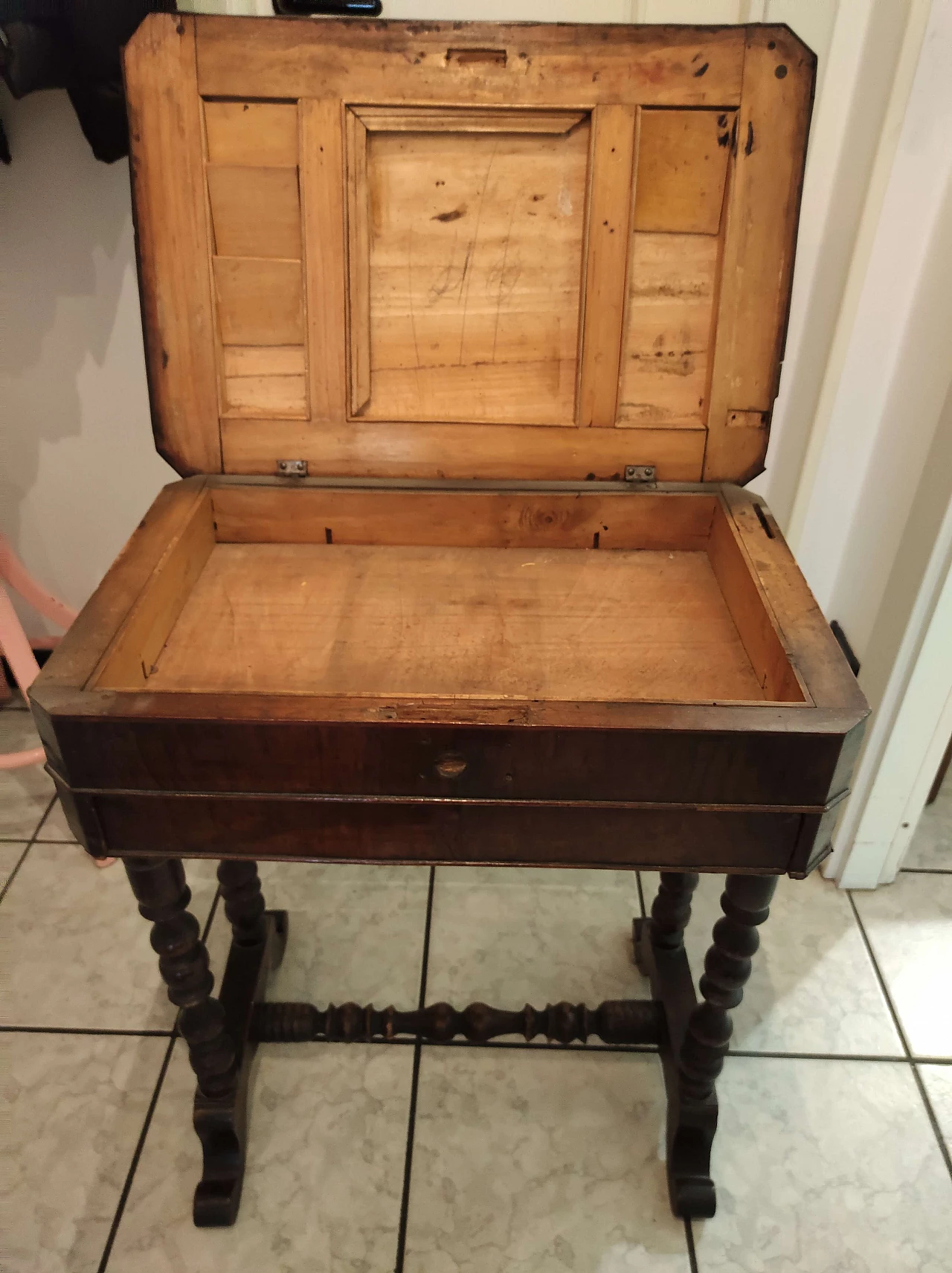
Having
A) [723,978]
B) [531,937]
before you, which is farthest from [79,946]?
[723,978]

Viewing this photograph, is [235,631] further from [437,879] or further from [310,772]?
[437,879]

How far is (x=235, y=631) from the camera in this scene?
1.01 metres

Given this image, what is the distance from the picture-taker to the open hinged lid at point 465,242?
101 centimetres

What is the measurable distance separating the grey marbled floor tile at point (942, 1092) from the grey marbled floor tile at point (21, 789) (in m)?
1.60

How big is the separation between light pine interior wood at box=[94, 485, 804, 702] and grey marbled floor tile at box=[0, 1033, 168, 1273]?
828 mm

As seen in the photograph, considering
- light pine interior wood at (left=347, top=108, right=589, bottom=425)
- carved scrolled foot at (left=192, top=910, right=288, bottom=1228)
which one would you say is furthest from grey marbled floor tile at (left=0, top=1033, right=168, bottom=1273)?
light pine interior wood at (left=347, top=108, right=589, bottom=425)

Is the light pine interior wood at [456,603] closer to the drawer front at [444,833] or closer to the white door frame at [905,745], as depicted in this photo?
the drawer front at [444,833]

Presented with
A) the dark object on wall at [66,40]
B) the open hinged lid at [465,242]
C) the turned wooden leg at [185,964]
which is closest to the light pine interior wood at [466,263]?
the open hinged lid at [465,242]

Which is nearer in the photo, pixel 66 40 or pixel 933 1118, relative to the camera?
pixel 66 40

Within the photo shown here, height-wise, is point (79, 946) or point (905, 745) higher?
point (905, 745)

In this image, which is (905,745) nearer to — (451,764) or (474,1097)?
(474,1097)

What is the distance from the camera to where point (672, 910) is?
4.89 ft

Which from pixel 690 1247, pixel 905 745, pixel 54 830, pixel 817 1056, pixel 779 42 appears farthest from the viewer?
pixel 54 830

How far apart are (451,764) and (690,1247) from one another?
2.87ft
